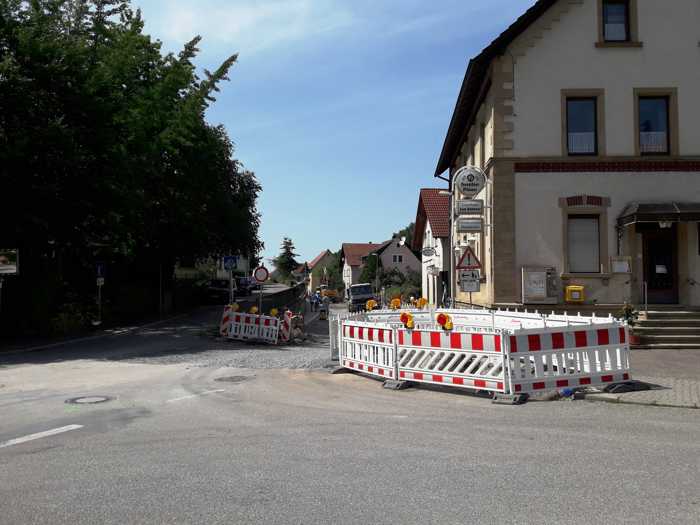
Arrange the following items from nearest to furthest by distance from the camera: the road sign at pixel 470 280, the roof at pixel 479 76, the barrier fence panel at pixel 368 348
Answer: the barrier fence panel at pixel 368 348 → the road sign at pixel 470 280 → the roof at pixel 479 76

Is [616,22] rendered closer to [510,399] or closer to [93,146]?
[510,399]

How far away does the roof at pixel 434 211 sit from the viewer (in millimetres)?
38594

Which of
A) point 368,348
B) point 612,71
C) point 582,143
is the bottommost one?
point 368,348

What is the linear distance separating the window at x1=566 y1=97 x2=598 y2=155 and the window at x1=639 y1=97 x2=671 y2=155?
1290 mm

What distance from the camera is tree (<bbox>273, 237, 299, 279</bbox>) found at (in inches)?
5684

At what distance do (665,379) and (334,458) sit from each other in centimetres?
721

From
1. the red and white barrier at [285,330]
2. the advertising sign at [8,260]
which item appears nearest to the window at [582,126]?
the red and white barrier at [285,330]

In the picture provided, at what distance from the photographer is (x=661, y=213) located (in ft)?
57.4

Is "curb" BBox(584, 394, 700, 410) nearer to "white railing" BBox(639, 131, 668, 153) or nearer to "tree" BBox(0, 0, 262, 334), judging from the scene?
"white railing" BBox(639, 131, 668, 153)

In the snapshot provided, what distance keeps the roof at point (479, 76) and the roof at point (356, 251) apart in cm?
7451

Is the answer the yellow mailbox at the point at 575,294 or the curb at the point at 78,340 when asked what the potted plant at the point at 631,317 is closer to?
the yellow mailbox at the point at 575,294

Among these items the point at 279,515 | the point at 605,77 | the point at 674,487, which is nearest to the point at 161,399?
the point at 279,515

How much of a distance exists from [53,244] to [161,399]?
1634 centimetres

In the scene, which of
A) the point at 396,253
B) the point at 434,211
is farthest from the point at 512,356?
the point at 396,253
